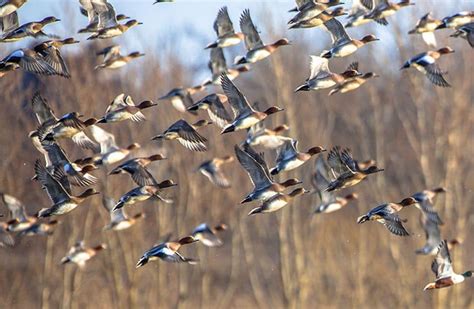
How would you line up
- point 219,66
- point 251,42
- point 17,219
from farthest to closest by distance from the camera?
1. point 17,219
2. point 219,66
3. point 251,42

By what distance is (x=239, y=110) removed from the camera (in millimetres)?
13219

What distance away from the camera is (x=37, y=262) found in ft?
87.3

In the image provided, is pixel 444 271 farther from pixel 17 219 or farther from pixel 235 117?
pixel 17 219

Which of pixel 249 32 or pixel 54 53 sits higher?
pixel 54 53

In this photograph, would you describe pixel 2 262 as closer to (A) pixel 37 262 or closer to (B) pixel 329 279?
(A) pixel 37 262

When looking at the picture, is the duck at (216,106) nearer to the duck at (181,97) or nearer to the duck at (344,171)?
the duck at (181,97)

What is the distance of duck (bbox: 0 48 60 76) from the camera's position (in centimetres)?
1255

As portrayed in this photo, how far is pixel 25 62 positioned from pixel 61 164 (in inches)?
58.4

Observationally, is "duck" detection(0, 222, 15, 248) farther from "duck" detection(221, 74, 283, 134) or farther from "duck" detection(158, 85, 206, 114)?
"duck" detection(221, 74, 283, 134)

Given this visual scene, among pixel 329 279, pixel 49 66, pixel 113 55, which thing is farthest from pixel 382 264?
pixel 49 66

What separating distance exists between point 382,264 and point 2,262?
11.1m

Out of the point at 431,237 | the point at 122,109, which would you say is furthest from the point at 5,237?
the point at 431,237

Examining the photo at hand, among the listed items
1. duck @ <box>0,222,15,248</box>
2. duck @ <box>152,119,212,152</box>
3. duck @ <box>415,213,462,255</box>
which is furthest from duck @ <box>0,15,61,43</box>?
duck @ <box>415,213,462,255</box>

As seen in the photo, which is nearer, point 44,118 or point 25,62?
point 25,62
